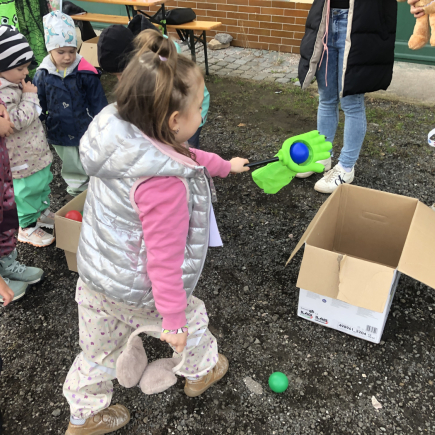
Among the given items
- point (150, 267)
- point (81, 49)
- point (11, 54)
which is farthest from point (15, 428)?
point (81, 49)

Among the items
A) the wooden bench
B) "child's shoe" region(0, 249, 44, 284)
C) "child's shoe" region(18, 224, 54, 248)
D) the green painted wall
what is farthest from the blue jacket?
the green painted wall

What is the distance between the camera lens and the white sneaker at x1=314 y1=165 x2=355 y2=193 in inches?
124

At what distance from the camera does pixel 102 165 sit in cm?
120

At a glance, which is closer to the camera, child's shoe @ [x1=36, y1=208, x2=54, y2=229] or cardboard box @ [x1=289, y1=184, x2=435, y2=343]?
cardboard box @ [x1=289, y1=184, x2=435, y2=343]

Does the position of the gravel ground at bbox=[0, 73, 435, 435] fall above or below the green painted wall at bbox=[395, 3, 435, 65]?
below

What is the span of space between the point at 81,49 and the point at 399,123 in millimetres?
3477

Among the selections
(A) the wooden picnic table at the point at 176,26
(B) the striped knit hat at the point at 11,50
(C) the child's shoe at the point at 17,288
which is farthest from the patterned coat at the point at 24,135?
(A) the wooden picnic table at the point at 176,26

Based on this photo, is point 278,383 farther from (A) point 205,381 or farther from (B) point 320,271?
(B) point 320,271

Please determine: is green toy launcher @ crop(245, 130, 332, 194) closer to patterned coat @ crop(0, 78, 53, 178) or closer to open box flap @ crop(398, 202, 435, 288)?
open box flap @ crop(398, 202, 435, 288)

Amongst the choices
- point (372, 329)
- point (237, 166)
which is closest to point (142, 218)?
point (237, 166)

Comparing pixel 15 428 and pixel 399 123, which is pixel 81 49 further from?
pixel 15 428

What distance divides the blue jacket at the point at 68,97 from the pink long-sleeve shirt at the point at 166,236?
71.8 inches

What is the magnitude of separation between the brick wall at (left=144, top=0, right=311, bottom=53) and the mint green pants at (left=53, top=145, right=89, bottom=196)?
403 centimetres

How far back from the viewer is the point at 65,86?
8.85ft
